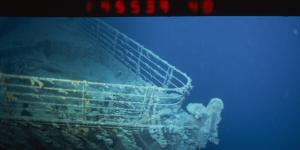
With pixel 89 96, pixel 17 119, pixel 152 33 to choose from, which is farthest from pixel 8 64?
pixel 152 33

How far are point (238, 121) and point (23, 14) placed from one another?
56.7 inches

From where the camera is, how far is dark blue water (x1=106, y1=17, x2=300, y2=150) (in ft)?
7.61

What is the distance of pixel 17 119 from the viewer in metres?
2.34
